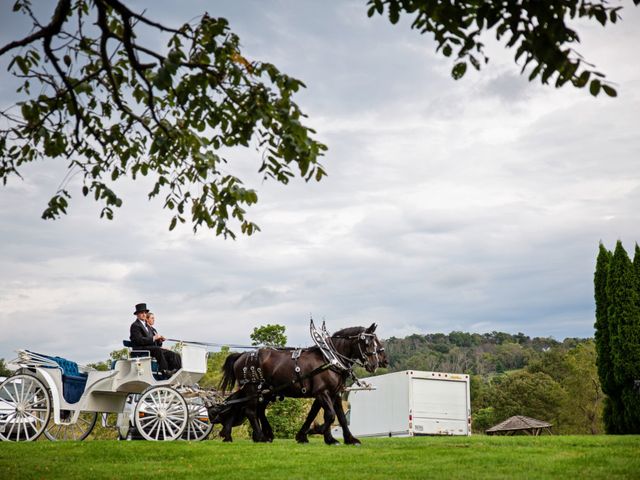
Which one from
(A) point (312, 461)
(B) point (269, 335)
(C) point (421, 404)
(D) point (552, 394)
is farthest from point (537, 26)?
(D) point (552, 394)

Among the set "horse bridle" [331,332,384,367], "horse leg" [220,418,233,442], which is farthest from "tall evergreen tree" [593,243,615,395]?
"horse leg" [220,418,233,442]

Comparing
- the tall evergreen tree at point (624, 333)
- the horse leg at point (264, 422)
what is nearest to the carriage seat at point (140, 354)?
the horse leg at point (264, 422)

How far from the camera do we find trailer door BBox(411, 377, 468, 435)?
24.9 metres

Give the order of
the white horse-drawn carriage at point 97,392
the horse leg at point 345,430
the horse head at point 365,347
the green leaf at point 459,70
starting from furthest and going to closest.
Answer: the horse head at point 365,347 → the white horse-drawn carriage at point 97,392 → the horse leg at point 345,430 → the green leaf at point 459,70

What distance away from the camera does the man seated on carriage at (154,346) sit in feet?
48.9

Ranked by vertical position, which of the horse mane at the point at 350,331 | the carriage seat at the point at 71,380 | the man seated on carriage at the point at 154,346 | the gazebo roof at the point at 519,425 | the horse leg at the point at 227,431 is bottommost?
the gazebo roof at the point at 519,425

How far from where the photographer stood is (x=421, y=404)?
24938mm

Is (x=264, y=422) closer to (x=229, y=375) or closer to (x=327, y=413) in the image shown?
(x=229, y=375)

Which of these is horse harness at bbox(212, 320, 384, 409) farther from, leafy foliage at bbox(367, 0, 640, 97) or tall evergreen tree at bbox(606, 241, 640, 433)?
tall evergreen tree at bbox(606, 241, 640, 433)

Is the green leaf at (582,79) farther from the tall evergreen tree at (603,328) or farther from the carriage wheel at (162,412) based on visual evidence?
the tall evergreen tree at (603,328)

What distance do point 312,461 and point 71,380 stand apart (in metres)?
6.05

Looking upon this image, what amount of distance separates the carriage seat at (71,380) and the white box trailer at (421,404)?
39.9ft

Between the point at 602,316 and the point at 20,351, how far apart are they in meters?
20.4

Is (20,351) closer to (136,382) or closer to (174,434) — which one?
(136,382)
